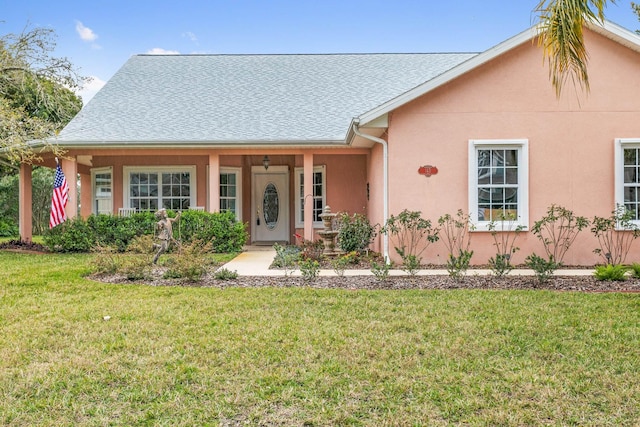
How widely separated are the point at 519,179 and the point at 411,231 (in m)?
2.34

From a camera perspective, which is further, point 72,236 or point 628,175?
point 72,236

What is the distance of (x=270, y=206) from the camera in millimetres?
16156

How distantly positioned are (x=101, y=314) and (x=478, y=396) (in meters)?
4.32

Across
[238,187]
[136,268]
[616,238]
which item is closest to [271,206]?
[238,187]

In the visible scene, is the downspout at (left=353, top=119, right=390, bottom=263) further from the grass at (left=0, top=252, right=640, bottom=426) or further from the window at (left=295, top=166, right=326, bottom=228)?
the window at (left=295, top=166, right=326, bottom=228)

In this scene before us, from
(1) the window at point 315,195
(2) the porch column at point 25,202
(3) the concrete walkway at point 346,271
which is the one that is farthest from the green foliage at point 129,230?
(1) the window at point 315,195

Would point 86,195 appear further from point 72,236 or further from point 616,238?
point 616,238

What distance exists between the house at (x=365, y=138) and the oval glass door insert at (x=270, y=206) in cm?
5

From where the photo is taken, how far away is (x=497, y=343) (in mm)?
4605

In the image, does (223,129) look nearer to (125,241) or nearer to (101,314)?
(125,241)

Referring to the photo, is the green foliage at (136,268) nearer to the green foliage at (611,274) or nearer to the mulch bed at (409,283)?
the mulch bed at (409,283)

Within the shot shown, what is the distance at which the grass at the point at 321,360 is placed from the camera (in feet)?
10.7

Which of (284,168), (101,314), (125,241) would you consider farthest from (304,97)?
(101,314)

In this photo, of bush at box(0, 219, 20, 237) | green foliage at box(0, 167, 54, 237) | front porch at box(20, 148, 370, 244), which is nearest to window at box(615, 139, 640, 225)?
front porch at box(20, 148, 370, 244)
